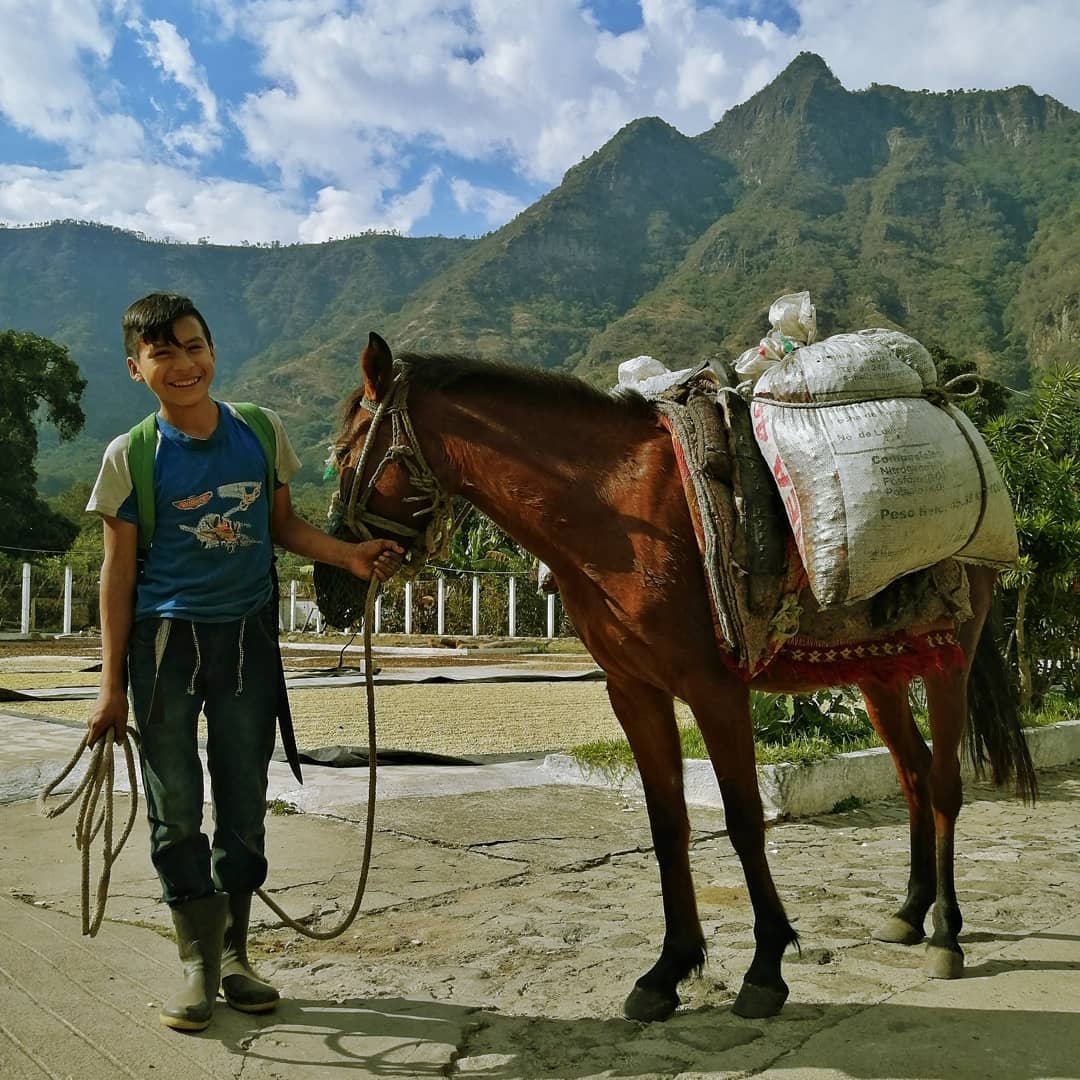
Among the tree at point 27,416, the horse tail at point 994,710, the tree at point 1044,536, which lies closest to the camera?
the horse tail at point 994,710

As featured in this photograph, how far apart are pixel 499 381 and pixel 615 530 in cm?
62

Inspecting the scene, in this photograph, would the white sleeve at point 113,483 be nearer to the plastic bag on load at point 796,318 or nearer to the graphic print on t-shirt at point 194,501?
the graphic print on t-shirt at point 194,501

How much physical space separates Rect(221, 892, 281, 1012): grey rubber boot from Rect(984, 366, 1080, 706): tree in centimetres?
654

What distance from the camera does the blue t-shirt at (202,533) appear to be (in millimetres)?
2729

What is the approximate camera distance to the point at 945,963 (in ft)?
10.3

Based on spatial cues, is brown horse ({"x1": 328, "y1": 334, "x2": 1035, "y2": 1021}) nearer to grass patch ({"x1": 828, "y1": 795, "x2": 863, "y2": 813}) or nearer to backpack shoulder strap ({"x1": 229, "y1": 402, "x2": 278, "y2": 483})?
backpack shoulder strap ({"x1": 229, "y1": 402, "x2": 278, "y2": 483})

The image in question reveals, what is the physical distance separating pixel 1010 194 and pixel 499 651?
318 feet

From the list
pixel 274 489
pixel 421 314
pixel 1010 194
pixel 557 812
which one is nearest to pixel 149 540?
pixel 274 489

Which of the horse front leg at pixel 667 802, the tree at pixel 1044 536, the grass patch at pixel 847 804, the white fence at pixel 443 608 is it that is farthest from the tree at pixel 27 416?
the horse front leg at pixel 667 802

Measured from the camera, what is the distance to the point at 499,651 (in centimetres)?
2492

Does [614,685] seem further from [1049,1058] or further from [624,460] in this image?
[1049,1058]

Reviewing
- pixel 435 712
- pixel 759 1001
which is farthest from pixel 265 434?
pixel 435 712

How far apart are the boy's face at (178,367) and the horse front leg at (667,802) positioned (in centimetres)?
151

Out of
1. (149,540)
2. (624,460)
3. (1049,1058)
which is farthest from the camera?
(624,460)
